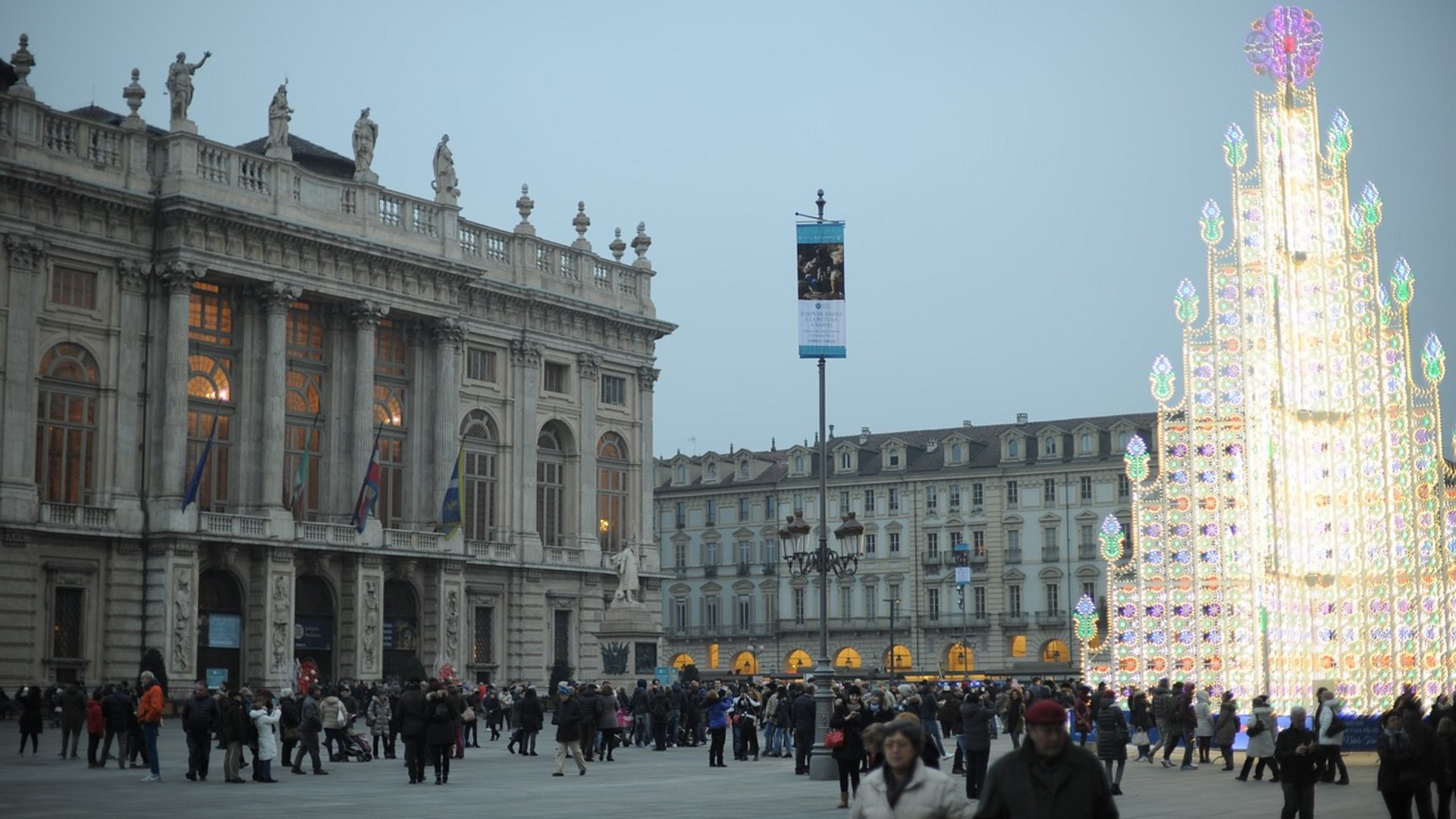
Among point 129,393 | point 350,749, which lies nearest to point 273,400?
point 129,393

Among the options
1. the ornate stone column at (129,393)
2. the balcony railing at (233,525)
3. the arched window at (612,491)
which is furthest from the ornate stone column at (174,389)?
the arched window at (612,491)

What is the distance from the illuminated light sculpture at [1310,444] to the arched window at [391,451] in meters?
28.4

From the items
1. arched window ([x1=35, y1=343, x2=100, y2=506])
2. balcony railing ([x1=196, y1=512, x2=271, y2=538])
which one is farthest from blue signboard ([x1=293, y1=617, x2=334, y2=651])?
arched window ([x1=35, y1=343, x2=100, y2=506])

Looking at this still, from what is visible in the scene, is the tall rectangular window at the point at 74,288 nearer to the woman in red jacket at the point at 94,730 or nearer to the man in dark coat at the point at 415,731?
the woman in red jacket at the point at 94,730

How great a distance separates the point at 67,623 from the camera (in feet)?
155

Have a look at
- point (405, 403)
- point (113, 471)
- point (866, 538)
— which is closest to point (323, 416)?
point (405, 403)

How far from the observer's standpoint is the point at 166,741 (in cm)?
3962

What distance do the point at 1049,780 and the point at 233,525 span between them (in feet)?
145

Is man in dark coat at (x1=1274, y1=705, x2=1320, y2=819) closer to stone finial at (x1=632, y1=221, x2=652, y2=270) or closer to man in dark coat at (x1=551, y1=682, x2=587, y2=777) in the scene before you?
man in dark coat at (x1=551, y1=682, x2=587, y2=777)

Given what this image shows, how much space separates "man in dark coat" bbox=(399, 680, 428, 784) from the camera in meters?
27.1

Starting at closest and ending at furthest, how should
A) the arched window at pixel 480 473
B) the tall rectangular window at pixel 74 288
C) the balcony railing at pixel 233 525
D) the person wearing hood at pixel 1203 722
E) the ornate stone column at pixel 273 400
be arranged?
1. the person wearing hood at pixel 1203 722
2. the tall rectangular window at pixel 74 288
3. the balcony railing at pixel 233 525
4. the ornate stone column at pixel 273 400
5. the arched window at pixel 480 473

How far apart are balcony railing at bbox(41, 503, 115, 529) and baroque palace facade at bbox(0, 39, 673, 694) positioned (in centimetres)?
7

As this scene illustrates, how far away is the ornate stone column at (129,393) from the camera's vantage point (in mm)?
48531

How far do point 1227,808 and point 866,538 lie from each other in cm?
8055
